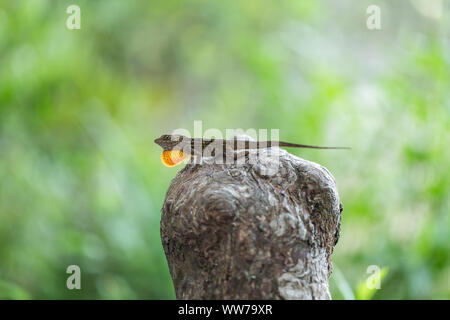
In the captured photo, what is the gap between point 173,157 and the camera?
1641 millimetres

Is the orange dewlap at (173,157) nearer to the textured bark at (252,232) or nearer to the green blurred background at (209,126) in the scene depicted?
the textured bark at (252,232)

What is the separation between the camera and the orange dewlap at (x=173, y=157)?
Result: 1.61m

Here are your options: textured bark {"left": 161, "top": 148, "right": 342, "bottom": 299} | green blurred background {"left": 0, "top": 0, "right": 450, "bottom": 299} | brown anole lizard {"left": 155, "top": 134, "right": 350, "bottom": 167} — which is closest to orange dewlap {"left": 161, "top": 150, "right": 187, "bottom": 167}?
brown anole lizard {"left": 155, "top": 134, "right": 350, "bottom": 167}

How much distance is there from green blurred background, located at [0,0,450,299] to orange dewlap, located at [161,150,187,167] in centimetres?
86

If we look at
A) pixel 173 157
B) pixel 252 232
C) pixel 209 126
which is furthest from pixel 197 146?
pixel 209 126

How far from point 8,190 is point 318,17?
13.0ft

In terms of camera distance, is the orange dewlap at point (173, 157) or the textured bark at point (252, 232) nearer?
the textured bark at point (252, 232)

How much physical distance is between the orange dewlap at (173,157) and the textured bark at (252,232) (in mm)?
328

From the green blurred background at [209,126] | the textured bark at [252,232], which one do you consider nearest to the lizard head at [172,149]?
the textured bark at [252,232]

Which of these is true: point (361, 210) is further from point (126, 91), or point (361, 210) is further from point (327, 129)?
point (126, 91)

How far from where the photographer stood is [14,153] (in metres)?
4.32

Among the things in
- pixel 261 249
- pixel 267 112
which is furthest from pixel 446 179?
pixel 261 249

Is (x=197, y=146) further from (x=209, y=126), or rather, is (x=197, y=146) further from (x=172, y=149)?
(x=209, y=126)

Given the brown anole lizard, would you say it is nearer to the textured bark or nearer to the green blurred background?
the textured bark
